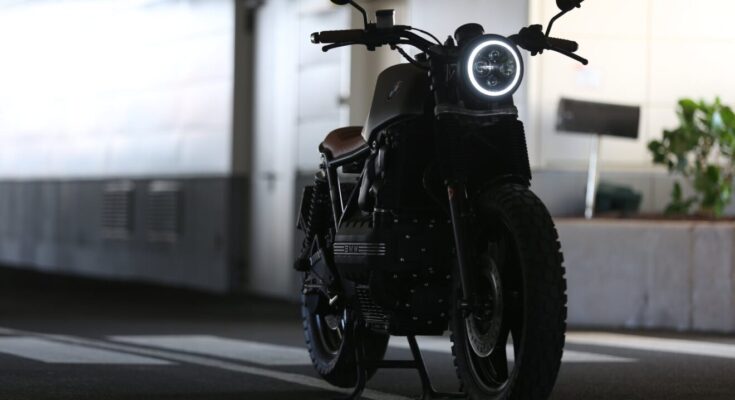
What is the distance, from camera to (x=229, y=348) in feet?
35.2

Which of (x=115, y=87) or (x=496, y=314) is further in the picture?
(x=115, y=87)

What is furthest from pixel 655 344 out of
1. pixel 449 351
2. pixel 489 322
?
pixel 489 322

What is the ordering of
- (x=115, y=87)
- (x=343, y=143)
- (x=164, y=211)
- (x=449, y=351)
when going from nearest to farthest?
(x=343, y=143)
(x=449, y=351)
(x=164, y=211)
(x=115, y=87)

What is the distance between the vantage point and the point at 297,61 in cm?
1792

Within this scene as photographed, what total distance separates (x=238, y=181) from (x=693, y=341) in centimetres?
813

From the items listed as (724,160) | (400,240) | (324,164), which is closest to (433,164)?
(400,240)

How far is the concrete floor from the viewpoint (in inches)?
307

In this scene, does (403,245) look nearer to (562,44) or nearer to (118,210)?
(562,44)

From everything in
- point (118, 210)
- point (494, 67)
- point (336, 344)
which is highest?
point (494, 67)

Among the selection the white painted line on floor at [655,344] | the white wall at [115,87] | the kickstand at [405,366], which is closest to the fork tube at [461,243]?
the kickstand at [405,366]

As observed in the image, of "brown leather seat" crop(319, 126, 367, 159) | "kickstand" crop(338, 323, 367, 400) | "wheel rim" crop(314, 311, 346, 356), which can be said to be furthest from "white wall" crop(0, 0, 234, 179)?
"kickstand" crop(338, 323, 367, 400)

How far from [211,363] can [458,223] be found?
3.49 metres

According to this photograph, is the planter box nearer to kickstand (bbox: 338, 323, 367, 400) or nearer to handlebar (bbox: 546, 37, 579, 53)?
kickstand (bbox: 338, 323, 367, 400)

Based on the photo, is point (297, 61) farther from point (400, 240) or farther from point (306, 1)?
point (400, 240)
